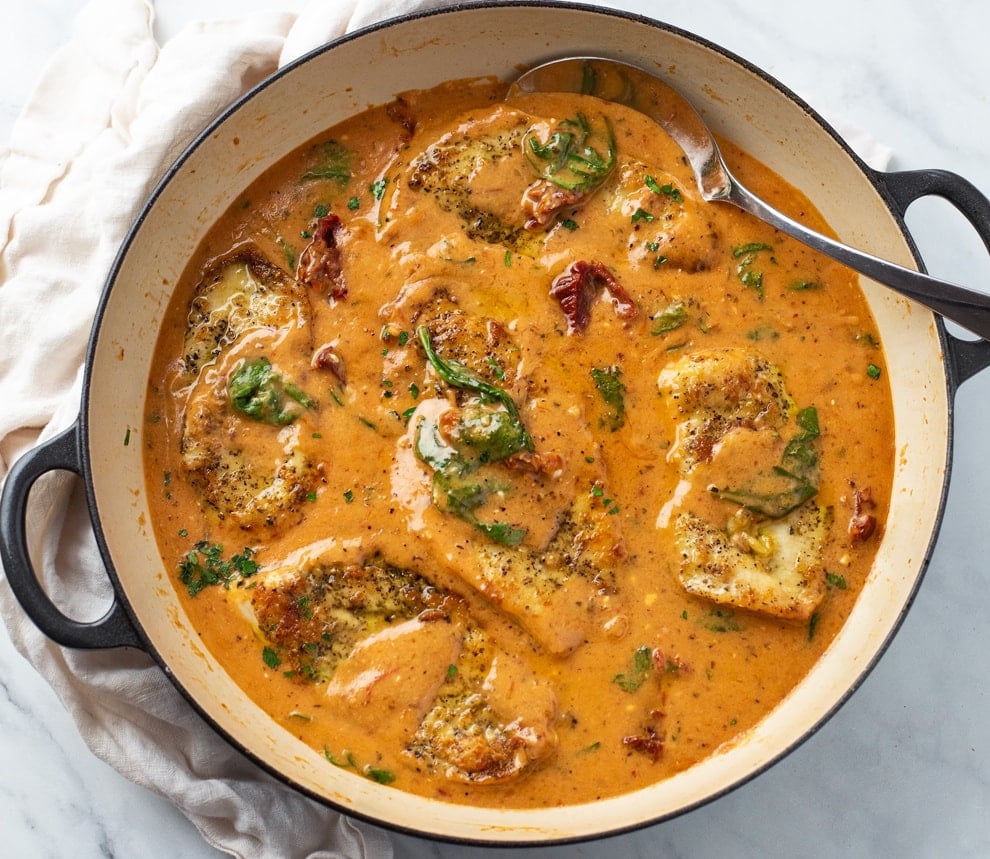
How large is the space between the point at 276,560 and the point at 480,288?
120 cm

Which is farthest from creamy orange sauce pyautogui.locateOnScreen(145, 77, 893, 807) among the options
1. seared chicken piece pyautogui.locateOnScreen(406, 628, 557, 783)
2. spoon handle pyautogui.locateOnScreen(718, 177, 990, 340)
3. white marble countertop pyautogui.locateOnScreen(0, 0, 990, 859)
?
white marble countertop pyautogui.locateOnScreen(0, 0, 990, 859)

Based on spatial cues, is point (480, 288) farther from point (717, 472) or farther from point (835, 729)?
point (835, 729)

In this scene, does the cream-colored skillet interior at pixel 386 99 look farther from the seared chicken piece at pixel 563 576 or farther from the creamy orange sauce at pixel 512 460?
the seared chicken piece at pixel 563 576

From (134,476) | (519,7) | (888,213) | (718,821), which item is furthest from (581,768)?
(519,7)

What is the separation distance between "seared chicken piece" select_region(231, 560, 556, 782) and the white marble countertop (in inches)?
25.5

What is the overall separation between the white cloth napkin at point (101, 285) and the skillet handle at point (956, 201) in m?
0.54

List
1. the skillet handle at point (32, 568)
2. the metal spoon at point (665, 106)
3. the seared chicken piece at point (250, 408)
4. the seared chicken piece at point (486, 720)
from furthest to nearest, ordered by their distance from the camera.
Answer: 1. the metal spoon at point (665, 106)
2. the seared chicken piece at point (250, 408)
3. the seared chicken piece at point (486, 720)
4. the skillet handle at point (32, 568)

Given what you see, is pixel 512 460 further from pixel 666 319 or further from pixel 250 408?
pixel 250 408

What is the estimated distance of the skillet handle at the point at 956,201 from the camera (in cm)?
317

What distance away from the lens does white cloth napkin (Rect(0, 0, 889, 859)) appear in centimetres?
335

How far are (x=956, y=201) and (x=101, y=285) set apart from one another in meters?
3.07

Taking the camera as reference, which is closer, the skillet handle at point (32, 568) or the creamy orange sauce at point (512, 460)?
the skillet handle at point (32, 568)

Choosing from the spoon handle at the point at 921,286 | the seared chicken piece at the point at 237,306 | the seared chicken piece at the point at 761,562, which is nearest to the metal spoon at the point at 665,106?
the spoon handle at the point at 921,286

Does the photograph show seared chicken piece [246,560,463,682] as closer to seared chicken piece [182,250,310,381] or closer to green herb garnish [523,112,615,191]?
seared chicken piece [182,250,310,381]
